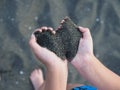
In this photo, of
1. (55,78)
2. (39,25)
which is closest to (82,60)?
(55,78)

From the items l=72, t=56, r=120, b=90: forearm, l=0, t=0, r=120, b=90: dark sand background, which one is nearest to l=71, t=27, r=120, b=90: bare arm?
l=72, t=56, r=120, b=90: forearm

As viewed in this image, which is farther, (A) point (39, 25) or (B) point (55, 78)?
(A) point (39, 25)

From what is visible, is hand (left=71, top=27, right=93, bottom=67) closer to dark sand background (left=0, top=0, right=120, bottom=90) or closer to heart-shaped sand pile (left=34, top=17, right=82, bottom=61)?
heart-shaped sand pile (left=34, top=17, right=82, bottom=61)

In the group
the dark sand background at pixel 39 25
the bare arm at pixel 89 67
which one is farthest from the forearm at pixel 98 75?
the dark sand background at pixel 39 25

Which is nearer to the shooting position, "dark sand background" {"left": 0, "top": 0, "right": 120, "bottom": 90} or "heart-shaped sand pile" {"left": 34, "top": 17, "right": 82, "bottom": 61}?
"heart-shaped sand pile" {"left": 34, "top": 17, "right": 82, "bottom": 61}

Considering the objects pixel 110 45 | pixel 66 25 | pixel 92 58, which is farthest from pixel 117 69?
pixel 66 25

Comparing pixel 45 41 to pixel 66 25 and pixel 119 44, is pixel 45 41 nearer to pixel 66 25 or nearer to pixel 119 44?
pixel 66 25

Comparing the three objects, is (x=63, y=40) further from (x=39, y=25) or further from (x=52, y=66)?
(x=39, y=25)
